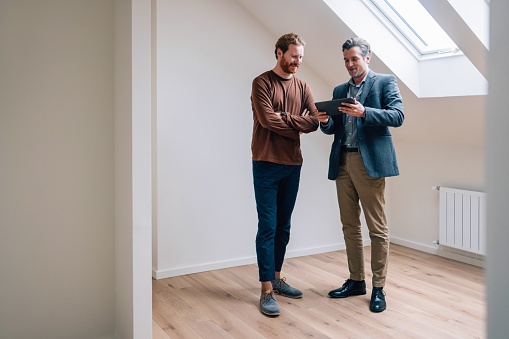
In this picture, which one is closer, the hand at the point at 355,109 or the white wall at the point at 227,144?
the hand at the point at 355,109

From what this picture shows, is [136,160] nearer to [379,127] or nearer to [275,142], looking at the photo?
[275,142]

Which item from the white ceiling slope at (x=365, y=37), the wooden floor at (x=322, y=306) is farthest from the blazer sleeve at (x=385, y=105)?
the wooden floor at (x=322, y=306)

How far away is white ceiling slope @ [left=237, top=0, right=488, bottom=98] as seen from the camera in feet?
10.6

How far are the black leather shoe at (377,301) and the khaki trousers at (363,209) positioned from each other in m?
0.04

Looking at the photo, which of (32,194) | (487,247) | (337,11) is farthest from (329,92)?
(487,247)

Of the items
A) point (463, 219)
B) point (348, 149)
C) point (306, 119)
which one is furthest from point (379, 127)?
point (463, 219)

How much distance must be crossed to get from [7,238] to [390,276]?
2.62 m

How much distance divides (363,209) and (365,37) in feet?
4.61

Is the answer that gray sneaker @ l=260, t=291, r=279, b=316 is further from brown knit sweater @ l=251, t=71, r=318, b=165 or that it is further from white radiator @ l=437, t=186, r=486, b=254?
white radiator @ l=437, t=186, r=486, b=254

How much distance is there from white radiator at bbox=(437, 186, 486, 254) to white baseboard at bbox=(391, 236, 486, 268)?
0.32 ft

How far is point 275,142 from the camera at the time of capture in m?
2.76

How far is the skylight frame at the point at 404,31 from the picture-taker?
11.2 feet

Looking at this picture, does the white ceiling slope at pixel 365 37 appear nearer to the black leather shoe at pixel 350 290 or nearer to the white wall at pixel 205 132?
the white wall at pixel 205 132

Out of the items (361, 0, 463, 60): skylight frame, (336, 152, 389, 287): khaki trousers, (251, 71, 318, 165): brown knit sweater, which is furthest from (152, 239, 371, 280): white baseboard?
(361, 0, 463, 60): skylight frame
